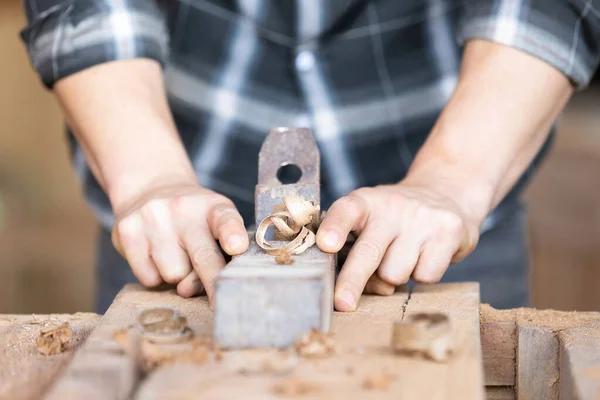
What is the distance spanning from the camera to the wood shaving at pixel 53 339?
3.29 feet

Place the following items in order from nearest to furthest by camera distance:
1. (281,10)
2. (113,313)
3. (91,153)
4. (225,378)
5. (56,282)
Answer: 1. (225,378)
2. (113,313)
3. (91,153)
4. (281,10)
5. (56,282)

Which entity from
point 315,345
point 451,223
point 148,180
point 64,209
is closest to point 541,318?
point 451,223

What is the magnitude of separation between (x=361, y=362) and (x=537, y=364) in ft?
1.03

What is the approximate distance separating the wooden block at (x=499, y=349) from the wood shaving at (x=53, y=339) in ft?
1.72

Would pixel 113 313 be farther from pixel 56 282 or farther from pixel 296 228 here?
pixel 56 282

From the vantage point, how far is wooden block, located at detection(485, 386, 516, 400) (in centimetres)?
111

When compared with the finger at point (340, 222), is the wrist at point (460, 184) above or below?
above

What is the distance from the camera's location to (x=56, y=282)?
3730 mm

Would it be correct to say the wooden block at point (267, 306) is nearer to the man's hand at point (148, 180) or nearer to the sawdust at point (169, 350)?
the sawdust at point (169, 350)

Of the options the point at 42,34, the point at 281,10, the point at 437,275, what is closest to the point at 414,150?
the point at 281,10

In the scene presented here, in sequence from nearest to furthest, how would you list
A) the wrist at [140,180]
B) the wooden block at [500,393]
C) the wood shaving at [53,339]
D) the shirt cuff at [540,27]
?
the wood shaving at [53,339]
the wooden block at [500,393]
the wrist at [140,180]
the shirt cuff at [540,27]

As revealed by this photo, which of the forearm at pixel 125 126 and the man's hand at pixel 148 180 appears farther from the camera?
the forearm at pixel 125 126

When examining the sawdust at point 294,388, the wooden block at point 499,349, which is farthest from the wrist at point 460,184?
the sawdust at point 294,388

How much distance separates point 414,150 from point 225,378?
0.91 metres
